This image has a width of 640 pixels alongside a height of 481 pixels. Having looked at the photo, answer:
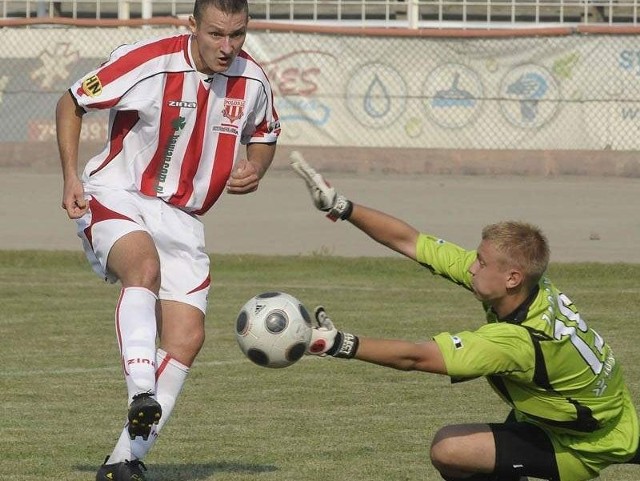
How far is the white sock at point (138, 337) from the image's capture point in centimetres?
615

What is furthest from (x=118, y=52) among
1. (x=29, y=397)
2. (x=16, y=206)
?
(x=16, y=206)

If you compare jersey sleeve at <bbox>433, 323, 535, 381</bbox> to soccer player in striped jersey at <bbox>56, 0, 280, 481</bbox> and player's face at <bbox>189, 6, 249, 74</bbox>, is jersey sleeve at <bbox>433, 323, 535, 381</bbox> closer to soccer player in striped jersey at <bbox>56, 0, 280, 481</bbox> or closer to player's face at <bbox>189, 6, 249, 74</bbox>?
soccer player in striped jersey at <bbox>56, 0, 280, 481</bbox>

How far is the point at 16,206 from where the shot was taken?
695 inches

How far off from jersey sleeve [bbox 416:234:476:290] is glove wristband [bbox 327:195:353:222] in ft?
1.04

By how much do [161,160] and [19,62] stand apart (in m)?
15.2

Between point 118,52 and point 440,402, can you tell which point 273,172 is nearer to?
point 440,402

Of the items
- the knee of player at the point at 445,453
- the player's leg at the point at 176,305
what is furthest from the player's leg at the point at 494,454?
the player's leg at the point at 176,305

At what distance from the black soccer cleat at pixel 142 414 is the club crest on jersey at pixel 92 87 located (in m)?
1.35

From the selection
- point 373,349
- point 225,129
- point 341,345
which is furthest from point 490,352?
point 225,129

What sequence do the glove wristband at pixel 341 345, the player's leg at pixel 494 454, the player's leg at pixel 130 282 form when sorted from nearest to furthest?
the glove wristband at pixel 341 345 → the player's leg at pixel 494 454 → the player's leg at pixel 130 282

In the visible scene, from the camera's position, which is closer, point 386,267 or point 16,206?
point 386,267

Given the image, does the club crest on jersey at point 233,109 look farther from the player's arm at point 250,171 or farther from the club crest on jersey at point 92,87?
the club crest on jersey at point 92,87

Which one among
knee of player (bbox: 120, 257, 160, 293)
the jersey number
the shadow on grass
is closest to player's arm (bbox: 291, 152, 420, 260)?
knee of player (bbox: 120, 257, 160, 293)

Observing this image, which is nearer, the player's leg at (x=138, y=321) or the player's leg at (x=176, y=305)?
the player's leg at (x=138, y=321)
